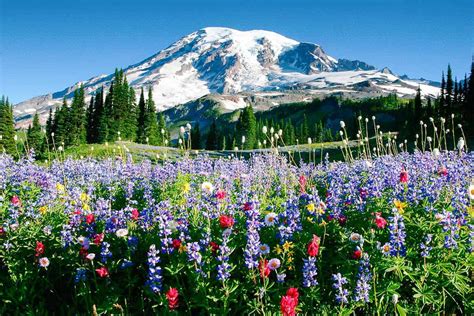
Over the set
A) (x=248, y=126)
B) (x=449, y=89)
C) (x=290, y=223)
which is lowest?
(x=290, y=223)

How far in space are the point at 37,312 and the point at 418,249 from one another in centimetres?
443

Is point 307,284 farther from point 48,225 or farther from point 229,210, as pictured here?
point 48,225

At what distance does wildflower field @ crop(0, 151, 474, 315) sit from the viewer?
402 centimetres

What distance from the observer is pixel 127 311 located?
4.34 m

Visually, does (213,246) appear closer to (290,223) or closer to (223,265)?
(223,265)

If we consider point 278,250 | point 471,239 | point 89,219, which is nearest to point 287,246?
point 278,250

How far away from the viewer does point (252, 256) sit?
4.09 meters

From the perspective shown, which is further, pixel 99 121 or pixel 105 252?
pixel 99 121

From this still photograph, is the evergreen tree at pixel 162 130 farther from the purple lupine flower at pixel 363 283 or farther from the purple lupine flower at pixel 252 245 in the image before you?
the purple lupine flower at pixel 363 283

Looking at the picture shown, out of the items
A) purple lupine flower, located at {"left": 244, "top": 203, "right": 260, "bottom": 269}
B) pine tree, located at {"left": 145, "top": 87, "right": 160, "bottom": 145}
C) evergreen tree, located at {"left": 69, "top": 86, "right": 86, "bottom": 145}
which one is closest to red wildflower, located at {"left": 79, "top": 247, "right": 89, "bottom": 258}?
purple lupine flower, located at {"left": 244, "top": 203, "right": 260, "bottom": 269}

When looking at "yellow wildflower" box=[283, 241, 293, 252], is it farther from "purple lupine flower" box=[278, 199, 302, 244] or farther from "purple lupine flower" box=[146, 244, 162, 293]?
"purple lupine flower" box=[146, 244, 162, 293]

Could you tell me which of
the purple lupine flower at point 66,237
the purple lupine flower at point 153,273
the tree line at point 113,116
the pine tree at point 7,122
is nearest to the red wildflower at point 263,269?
the purple lupine flower at point 153,273

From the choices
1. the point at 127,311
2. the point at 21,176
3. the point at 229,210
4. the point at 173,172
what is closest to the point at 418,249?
the point at 229,210

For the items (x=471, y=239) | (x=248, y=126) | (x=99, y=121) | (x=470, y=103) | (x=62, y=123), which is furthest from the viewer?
(x=248, y=126)
